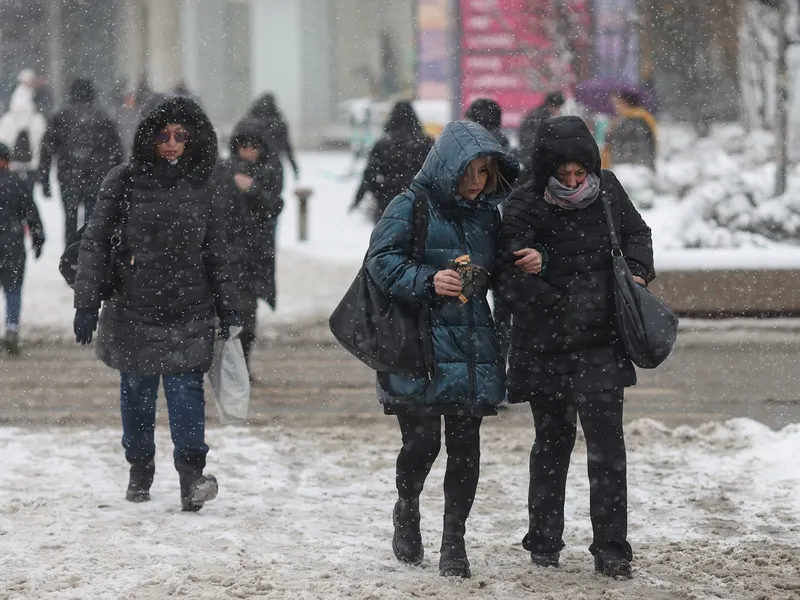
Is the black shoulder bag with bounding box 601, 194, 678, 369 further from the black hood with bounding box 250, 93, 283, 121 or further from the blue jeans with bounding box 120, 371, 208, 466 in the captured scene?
the black hood with bounding box 250, 93, 283, 121

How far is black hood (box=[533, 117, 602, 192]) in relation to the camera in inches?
216

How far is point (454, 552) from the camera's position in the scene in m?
5.63

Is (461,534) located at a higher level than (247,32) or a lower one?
lower

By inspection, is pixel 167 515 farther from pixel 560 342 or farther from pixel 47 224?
pixel 47 224

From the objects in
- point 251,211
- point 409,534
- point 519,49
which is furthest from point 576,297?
point 519,49

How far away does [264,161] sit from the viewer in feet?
33.7

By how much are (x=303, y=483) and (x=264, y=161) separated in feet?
10.9

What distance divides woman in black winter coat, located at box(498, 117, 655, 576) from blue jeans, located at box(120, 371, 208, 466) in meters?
1.66

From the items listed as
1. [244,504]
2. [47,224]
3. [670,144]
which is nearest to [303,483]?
[244,504]

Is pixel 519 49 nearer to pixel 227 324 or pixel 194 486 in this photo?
pixel 227 324

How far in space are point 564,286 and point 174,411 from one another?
203 cm

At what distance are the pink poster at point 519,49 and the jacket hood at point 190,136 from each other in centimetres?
1146

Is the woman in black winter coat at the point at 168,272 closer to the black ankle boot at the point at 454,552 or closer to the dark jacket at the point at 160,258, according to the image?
the dark jacket at the point at 160,258

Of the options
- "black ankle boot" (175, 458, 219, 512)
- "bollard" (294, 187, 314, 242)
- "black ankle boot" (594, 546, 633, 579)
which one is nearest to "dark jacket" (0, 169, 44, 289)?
"black ankle boot" (175, 458, 219, 512)
